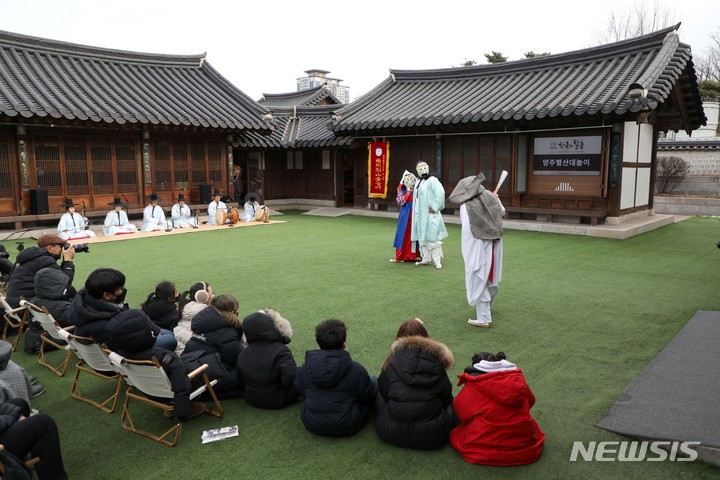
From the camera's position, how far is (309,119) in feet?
70.4

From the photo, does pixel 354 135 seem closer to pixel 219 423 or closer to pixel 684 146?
pixel 684 146

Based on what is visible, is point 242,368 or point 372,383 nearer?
point 372,383

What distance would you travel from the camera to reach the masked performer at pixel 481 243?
5699mm

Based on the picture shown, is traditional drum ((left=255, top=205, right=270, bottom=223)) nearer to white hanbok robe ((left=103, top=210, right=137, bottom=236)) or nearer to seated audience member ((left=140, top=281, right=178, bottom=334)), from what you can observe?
white hanbok robe ((left=103, top=210, right=137, bottom=236))

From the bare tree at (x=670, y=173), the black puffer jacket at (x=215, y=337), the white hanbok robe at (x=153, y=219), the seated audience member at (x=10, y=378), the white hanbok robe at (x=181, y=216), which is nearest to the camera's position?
the seated audience member at (x=10, y=378)

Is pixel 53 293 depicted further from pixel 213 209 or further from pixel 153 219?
pixel 213 209

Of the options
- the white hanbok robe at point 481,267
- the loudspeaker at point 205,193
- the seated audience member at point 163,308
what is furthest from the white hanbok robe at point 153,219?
the white hanbok robe at point 481,267

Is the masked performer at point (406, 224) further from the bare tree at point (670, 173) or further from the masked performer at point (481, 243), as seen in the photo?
the bare tree at point (670, 173)

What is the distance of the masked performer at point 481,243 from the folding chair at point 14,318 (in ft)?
14.7

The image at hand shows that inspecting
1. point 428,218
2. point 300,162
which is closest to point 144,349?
point 428,218

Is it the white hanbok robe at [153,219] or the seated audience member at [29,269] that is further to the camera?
the white hanbok robe at [153,219]

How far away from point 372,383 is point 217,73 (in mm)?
17262


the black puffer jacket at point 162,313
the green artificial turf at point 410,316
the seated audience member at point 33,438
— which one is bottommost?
the green artificial turf at point 410,316

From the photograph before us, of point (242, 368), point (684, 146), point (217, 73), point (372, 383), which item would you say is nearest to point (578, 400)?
point (372, 383)
